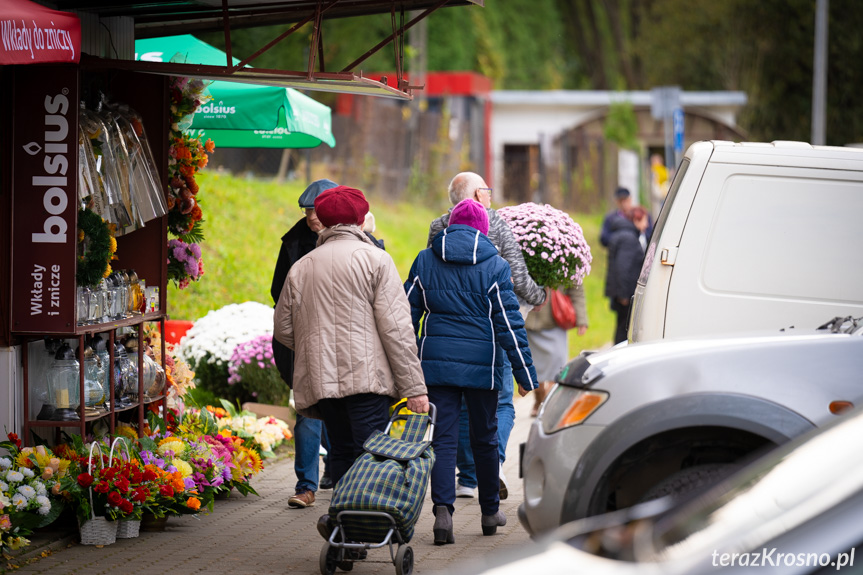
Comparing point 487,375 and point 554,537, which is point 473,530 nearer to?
point 487,375

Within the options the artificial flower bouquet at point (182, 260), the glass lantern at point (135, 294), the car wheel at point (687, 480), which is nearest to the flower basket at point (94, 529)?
the glass lantern at point (135, 294)

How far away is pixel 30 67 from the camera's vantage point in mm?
5684

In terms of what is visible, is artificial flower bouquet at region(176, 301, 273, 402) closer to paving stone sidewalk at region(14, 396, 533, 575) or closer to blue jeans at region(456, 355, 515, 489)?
paving stone sidewalk at region(14, 396, 533, 575)

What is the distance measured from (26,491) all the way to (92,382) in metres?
0.87

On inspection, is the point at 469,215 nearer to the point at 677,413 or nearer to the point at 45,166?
the point at 45,166

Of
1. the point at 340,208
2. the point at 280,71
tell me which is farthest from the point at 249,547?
the point at 280,71

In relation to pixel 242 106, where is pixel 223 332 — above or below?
below

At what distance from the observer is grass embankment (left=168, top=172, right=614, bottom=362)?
559 inches

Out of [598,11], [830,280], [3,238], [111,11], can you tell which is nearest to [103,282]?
[3,238]

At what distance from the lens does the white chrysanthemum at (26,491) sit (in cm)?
559

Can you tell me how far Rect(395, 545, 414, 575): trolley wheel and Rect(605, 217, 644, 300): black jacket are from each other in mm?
8228

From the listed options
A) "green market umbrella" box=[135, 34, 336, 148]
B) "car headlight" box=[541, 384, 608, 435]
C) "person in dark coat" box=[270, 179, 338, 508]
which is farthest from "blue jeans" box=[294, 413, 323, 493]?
"car headlight" box=[541, 384, 608, 435]

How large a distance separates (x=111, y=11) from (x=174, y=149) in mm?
988

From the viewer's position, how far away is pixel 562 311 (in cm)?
1002
